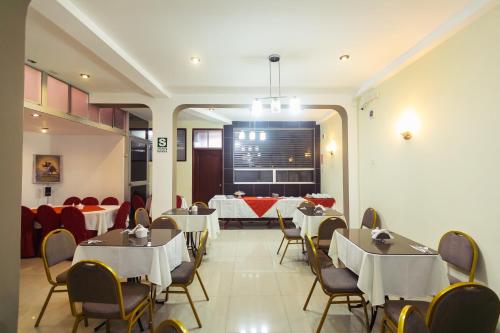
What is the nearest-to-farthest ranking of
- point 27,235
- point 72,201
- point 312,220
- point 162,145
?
point 312,220 → point 27,235 → point 162,145 → point 72,201

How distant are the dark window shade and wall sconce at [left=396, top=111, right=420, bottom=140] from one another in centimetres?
457

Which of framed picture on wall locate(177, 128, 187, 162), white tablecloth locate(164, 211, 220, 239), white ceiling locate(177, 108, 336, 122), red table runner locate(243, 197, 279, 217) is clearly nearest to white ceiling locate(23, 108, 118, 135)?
white ceiling locate(177, 108, 336, 122)

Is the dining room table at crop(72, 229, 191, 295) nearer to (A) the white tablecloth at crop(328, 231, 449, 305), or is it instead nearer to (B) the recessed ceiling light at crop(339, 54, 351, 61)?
(A) the white tablecloth at crop(328, 231, 449, 305)

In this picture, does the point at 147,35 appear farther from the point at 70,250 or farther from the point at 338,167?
the point at 338,167

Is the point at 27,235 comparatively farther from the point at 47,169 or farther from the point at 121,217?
the point at 47,169

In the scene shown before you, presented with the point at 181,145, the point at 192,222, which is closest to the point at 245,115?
the point at 181,145

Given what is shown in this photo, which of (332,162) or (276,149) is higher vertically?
(276,149)

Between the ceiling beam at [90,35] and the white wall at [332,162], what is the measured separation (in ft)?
14.5

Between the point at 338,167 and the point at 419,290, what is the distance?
4.43 m

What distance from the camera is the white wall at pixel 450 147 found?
7.55 ft

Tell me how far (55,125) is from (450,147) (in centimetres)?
606

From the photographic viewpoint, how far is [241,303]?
289cm

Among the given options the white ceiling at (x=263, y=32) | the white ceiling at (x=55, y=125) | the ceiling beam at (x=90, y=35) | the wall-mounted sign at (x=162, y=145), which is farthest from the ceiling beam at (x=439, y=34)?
the white ceiling at (x=55, y=125)

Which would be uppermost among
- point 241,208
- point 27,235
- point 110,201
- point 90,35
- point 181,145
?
point 90,35
